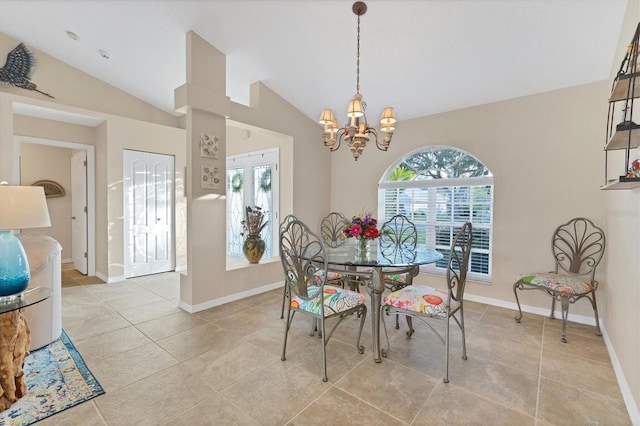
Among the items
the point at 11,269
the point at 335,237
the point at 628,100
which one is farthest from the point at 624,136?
the point at 11,269

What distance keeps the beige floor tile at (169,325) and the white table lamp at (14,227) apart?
1059 mm

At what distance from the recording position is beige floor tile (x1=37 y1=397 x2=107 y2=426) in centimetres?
156

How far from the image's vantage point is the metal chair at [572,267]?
2615 mm

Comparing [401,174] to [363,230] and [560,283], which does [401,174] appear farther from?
[560,283]

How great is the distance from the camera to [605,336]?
2551mm

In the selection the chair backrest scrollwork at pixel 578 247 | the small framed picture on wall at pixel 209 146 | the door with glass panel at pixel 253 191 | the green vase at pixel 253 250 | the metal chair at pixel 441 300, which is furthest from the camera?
the door with glass panel at pixel 253 191

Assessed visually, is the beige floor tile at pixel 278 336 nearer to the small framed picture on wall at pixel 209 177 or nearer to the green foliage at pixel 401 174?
the small framed picture on wall at pixel 209 177

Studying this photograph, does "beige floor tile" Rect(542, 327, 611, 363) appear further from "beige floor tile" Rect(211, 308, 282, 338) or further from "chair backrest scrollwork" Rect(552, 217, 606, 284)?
"beige floor tile" Rect(211, 308, 282, 338)

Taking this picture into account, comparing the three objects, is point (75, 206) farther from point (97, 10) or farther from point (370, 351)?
point (370, 351)

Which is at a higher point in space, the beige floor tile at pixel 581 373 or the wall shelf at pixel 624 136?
the wall shelf at pixel 624 136

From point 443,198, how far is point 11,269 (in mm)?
4094

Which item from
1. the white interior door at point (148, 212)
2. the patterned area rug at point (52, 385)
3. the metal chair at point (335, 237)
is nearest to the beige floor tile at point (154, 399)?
the patterned area rug at point (52, 385)

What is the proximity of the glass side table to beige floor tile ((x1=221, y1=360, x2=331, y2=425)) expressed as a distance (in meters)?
1.19

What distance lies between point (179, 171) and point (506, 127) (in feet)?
16.0
